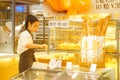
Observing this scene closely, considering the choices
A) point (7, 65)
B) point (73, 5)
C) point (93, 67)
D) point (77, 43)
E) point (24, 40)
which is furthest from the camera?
point (7, 65)

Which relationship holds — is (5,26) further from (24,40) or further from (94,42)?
(94,42)

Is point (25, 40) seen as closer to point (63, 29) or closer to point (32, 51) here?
point (32, 51)

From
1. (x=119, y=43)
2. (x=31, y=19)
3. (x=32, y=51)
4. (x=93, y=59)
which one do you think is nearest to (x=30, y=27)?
(x=31, y=19)

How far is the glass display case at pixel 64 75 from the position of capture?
1.94 metres

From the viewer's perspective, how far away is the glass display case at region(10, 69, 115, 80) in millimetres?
1937

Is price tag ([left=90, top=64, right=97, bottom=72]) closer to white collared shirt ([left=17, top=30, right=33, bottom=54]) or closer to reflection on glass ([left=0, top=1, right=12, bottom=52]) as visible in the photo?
white collared shirt ([left=17, top=30, right=33, bottom=54])

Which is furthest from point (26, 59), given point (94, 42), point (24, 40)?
point (94, 42)

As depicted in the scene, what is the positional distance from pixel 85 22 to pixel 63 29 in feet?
3.24

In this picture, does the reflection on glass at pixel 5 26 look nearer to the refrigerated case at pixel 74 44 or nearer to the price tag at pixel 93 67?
the refrigerated case at pixel 74 44

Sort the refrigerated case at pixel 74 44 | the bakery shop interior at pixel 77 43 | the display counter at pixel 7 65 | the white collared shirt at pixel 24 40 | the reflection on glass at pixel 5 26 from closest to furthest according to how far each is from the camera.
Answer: the bakery shop interior at pixel 77 43, the refrigerated case at pixel 74 44, the white collared shirt at pixel 24 40, the display counter at pixel 7 65, the reflection on glass at pixel 5 26

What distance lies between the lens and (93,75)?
192 cm

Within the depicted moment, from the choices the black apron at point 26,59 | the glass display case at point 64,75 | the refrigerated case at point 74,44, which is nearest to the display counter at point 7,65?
the black apron at point 26,59

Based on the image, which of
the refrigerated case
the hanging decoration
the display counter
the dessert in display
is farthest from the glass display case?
the display counter

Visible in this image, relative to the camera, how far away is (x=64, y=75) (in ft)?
6.71
